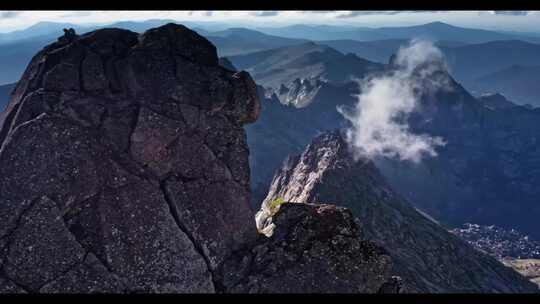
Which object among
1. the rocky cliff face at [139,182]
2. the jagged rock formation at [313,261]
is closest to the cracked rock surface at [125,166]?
the rocky cliff face at [139,182]

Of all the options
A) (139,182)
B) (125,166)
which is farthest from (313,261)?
(125,166)

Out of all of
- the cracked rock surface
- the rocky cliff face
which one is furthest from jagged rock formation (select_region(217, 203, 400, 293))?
the cracked rock surface

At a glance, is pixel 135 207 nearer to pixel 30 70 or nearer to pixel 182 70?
pixel 182 70

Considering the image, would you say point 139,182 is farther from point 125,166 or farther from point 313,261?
point 313,261

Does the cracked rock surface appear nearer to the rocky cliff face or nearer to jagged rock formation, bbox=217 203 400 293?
the rocky cliff face

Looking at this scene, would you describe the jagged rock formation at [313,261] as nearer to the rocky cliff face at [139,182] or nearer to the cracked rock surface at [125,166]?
the rocky cliff face at [139,182]
